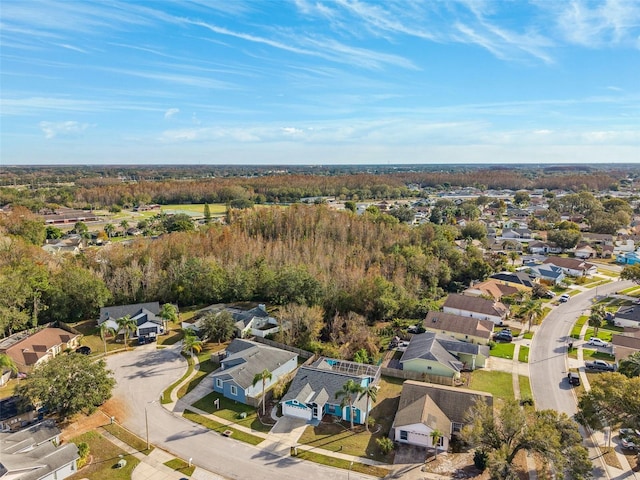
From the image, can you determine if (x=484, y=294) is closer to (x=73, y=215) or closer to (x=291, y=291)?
(x=291, y=291)

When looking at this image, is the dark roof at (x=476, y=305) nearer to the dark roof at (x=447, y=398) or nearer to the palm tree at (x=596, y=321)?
the palm tree at (x=596, y=321)

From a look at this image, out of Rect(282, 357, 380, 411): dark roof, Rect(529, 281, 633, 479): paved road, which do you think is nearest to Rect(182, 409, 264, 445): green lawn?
Rect(282, 357, 380, 411): dark roof

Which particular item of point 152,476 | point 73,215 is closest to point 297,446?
point 152,476

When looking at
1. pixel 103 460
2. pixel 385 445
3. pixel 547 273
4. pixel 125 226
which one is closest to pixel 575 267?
pixel 547 273

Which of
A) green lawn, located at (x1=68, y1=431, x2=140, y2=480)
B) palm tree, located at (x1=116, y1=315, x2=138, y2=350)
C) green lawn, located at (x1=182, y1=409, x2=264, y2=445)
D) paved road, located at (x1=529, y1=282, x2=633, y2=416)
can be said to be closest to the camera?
green lawn, located at (x1=68, y1=431, x2=140, y2=480)

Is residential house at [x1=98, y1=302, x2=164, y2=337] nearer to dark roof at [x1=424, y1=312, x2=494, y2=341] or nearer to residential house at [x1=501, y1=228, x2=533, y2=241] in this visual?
dark roof at [x1=424, y1=312, x2=494, y2=341]

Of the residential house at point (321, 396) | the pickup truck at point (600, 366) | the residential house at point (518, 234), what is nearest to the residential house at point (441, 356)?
the residential house at point (321, 396)
